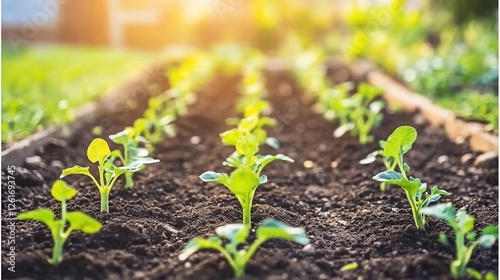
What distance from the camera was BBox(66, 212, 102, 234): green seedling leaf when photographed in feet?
7.78

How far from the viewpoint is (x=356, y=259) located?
2.66 meters

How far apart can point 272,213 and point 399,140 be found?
2.06ft

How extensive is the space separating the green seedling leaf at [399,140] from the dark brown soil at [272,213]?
1.02ft

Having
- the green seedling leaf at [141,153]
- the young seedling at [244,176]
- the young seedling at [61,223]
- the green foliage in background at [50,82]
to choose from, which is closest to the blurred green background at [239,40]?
the green foliage in background at [50,82]

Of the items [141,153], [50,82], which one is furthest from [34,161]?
[50,82]

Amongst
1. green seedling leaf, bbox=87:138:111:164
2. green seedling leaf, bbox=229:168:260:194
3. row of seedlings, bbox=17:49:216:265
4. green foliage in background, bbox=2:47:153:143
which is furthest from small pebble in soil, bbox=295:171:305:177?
green seedling leaf, bbox=229:168:260:194

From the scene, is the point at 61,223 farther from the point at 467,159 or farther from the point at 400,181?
the point at 467,159

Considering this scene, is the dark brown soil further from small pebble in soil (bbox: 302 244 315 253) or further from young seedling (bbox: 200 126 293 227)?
young seedling (bbox: 200 126 293 227)

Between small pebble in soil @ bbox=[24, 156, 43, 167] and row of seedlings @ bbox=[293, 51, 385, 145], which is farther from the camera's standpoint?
row of seedlings @ bbox=[293, 51, 385, 145]

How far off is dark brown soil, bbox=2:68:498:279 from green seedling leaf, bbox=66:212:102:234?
10 cm

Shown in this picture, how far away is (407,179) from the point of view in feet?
8.89

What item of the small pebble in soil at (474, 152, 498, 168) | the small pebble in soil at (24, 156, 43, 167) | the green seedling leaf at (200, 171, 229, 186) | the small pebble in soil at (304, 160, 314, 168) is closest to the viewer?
the green seedling leaf at (200, 171, 229, 186)

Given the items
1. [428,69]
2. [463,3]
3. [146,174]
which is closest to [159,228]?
[146,174]

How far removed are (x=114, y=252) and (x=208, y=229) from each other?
0.49m
